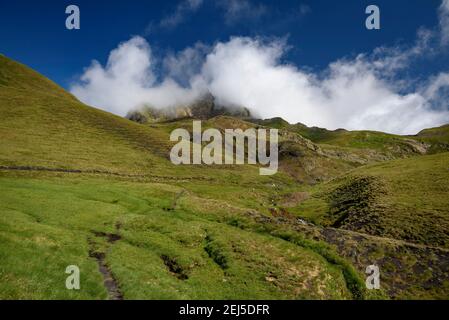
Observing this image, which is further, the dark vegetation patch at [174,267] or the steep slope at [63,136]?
the steep slope at [63,136]

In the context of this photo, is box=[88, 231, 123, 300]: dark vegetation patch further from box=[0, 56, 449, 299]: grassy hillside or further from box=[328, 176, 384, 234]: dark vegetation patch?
box=[328, 176, 384, 234]: dark vegetation patch

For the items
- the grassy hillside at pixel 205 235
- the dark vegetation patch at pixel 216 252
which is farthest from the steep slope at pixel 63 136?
the dark vegetation patch at pixel 216 252

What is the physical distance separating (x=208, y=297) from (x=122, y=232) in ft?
55.7

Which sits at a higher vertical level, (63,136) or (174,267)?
(63,136)

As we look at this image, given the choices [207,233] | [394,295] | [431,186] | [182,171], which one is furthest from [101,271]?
[182,171]

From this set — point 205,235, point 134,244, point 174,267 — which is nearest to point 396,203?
point 205,235

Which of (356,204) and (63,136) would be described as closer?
(356,204)

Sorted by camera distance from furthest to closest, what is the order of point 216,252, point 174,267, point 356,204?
point 356,204
point 216,252
point 174,267

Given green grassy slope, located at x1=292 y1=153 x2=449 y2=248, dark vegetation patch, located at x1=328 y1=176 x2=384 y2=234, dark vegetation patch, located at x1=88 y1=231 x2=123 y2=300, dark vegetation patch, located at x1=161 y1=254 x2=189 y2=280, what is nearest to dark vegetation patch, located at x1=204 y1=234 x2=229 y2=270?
dark vegetation patch, located at x1=161 y1=254 x2=189 y2=280

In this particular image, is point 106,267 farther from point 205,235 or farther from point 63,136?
point 63,136

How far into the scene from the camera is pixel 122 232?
121 feet

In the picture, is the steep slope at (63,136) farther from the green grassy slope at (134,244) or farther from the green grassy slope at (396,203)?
the green grassy slope at (396,203)

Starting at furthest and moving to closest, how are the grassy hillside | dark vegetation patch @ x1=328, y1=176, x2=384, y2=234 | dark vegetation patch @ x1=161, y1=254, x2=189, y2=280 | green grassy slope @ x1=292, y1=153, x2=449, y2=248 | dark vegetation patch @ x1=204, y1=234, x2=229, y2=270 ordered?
dark vegetation patch @ x1=328, y1=176, x2=384, y2=234 < green grassy slope @ x1=292, y1=153, x2=449, y2=248 < dark vegetation patch @ x1=204, y1=234, x2=229, y2=270 < dark vegetation patch @ x1=161, y1=254, x2=189, y2=280 < the grassy hillside

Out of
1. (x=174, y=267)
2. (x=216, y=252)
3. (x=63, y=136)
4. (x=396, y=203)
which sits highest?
(x=63, y=136)
